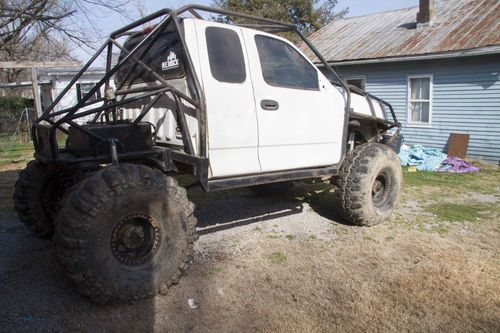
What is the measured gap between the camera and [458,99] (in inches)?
461

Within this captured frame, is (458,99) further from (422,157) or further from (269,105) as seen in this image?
(269,105)

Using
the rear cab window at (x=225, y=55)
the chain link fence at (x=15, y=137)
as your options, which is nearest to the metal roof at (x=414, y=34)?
the rear cab window at (x=225, y=55)

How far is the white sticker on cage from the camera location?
4082mm

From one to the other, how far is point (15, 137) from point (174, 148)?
14.8 metres

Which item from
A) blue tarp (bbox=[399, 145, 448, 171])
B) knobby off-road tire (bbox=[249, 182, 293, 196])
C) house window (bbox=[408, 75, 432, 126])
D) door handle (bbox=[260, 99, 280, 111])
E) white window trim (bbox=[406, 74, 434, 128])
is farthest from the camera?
house window (bbox=[408, 75, 432, 126])

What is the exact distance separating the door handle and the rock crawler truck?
0.01 m

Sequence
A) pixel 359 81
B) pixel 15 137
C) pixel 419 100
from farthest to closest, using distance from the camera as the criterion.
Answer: pixel 15 137 → pixel 359 81 → pixel 419 100

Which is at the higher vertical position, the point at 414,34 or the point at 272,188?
the point at 414,34

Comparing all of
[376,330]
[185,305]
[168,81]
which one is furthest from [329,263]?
[168,81]

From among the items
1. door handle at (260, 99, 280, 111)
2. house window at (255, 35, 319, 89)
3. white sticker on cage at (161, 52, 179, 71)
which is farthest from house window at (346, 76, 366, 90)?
Answer: white sticker on cage at (161, 52, 179, 71)

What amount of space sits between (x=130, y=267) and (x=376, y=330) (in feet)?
6.28

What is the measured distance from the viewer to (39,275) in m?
3.99

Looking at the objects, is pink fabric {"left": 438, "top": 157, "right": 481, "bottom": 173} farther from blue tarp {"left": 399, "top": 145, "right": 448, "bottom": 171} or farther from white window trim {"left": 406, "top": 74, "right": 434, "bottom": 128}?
white window trim {"left": 406, "top": 74, "right": 434, "bottom": 128}

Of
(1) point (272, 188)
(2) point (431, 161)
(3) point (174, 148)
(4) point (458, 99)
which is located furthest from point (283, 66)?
(4) point (458, 99)
